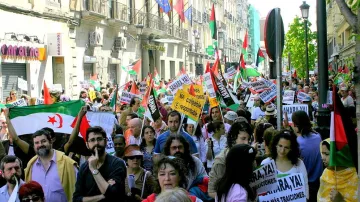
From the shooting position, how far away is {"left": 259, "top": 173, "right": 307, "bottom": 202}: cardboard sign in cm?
534

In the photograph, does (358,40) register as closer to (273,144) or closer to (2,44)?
(273,144)

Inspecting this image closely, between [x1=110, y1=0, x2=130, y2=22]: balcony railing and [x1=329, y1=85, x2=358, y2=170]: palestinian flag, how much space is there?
23.3m

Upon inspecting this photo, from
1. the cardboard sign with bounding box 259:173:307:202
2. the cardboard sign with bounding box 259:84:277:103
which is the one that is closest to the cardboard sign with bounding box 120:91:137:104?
the cardboard sign with bounding box 259:84:277:103

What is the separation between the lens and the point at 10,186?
536cm

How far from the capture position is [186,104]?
9.63m

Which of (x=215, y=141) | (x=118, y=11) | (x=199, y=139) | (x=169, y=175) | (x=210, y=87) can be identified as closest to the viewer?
(x=169, y=175)

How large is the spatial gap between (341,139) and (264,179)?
100 cm

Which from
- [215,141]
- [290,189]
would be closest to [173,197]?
[290,189]

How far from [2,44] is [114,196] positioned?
1372 cm

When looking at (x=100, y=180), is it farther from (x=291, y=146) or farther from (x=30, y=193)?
(x=291, y=146)

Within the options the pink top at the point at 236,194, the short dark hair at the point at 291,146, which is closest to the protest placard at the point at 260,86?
the short dark hair at the point at 291,146

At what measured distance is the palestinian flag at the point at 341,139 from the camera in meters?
5.53

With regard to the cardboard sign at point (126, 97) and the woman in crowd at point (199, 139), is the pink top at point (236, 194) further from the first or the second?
the cardboard sign at point (126, 97)

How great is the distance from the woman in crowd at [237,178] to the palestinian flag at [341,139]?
1.25 metres
